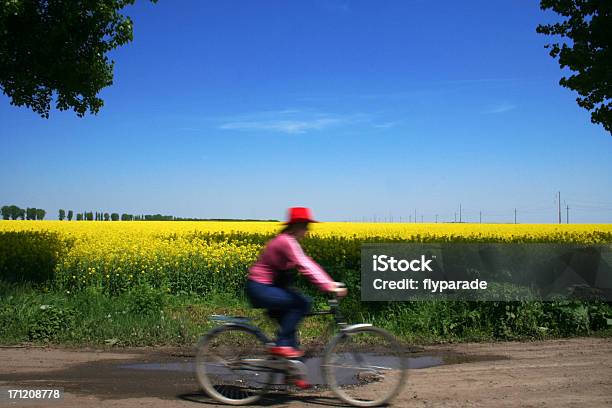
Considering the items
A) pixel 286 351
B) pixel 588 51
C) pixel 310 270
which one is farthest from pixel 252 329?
pixel 588 51

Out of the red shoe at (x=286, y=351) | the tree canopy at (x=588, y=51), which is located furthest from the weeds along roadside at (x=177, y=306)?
the tree canopy at (x=588, y=51)

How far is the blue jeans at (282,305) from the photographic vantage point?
5.38 m

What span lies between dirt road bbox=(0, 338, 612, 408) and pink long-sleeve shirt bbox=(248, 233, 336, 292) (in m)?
1.31

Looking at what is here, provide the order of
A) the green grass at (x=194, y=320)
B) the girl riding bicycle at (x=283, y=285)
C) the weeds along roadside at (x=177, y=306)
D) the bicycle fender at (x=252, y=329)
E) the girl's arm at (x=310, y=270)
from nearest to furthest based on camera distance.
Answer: the girl's arm at (x=310, y=270)
the girl riding bicycle at (x=283, y=285)
the bicycle fender at (x=252, y=329)
the green grass at (x=194, y=320)
the weeds along roadside at (x=177, y=306)

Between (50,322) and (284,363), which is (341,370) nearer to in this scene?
(284,363)

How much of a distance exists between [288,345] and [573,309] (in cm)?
671

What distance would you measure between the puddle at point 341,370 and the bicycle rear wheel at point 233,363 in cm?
10

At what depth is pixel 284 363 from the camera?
5523 millimetres

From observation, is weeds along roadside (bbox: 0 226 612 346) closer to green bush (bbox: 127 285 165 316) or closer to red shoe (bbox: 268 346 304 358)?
green bush (bbox: 127 285 165 316)

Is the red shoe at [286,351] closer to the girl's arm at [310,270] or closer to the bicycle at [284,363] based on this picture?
the bicycle at [284,363]

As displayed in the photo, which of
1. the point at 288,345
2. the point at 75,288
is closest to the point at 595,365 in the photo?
the point at 288,345

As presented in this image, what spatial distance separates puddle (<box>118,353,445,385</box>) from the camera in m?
5.52

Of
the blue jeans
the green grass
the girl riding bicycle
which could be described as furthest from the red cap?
the green grass

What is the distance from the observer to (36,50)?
1490 centimetres
